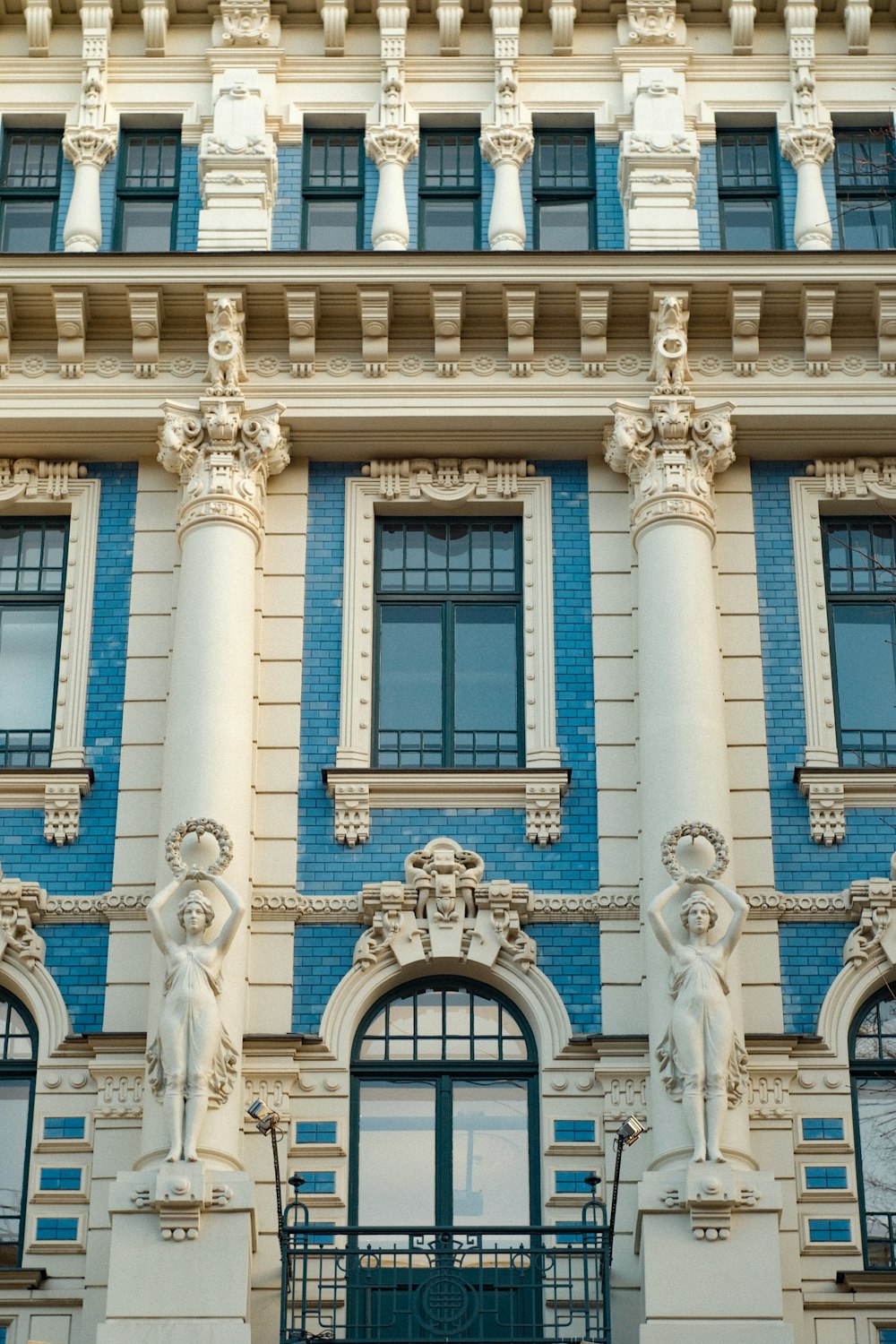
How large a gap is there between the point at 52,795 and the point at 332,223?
7.45 meters

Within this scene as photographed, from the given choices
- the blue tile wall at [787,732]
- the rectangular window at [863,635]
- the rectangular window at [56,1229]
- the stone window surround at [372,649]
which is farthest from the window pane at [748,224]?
the rectangular window at [56,1229]

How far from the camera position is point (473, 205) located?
27047 millimetres

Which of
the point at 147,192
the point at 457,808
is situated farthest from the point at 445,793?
the point at 147,192

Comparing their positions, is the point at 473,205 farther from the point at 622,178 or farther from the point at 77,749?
the point at 77,749

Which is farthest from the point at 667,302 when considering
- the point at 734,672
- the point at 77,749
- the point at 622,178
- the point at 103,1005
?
the point at 103,1005

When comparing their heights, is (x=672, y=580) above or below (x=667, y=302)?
below

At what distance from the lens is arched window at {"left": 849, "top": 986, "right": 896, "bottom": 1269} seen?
21.8 m

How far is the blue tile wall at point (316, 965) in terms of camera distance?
22.7 meters

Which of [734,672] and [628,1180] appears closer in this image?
[628,1180]

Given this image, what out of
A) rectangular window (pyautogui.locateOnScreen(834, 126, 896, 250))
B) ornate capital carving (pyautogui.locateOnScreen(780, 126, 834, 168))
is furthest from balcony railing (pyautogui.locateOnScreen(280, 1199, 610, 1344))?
ornate capital carving (pyautogui.locateOnScreen(780, 126, 834, 168))

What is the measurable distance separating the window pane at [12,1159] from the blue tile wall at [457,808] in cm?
328

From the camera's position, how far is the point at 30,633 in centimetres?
2509

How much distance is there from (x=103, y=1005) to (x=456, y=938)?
3.34m

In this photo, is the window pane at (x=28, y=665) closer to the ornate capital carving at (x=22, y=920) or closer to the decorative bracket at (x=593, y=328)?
the ornate capital carving at (x=22, y=920)
